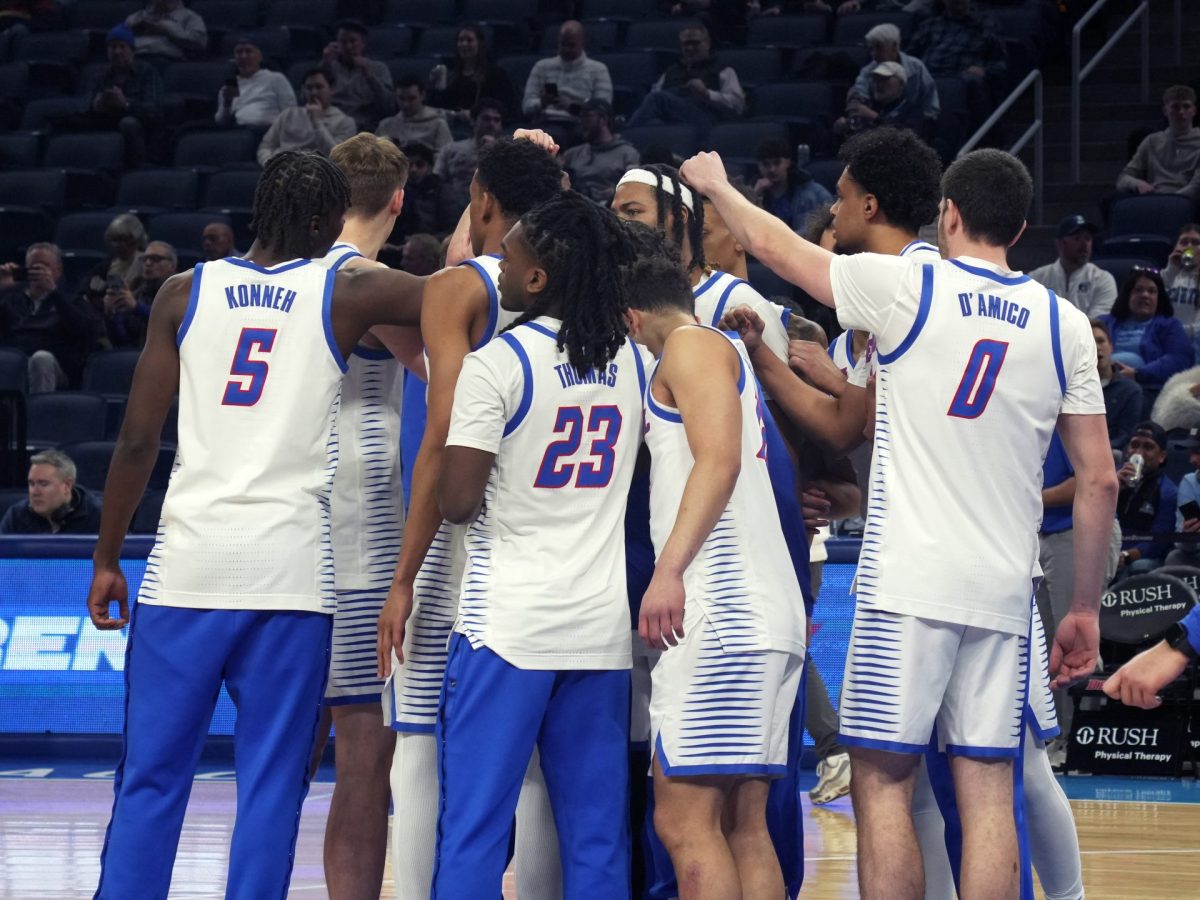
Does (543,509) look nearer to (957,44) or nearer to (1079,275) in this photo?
(1079,275)

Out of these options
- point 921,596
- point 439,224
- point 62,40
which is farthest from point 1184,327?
point 62,40

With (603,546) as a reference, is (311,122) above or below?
above

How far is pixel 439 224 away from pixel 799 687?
27.6ft

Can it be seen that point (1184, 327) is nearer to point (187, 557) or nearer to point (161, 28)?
point (187, 557)

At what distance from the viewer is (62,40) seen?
49.9ft

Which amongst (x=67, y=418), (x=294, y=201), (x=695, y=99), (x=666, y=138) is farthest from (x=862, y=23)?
(x=294, y=201)

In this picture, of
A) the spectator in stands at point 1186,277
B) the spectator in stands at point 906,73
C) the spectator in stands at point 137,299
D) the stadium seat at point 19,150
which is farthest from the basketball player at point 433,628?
the stadium seat at point 19,150

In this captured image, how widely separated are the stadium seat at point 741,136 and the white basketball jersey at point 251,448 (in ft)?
26.6

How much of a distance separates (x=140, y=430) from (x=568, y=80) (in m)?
9.24

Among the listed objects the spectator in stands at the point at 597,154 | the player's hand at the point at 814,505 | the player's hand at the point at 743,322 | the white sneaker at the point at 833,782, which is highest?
the spectator in stands at the point at 597,154

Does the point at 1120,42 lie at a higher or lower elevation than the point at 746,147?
higher

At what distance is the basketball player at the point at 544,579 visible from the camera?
374 cm

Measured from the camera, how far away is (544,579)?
3.77m

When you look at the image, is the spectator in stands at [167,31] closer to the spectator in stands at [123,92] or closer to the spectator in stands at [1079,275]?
the spectator in stands at [123,92]
